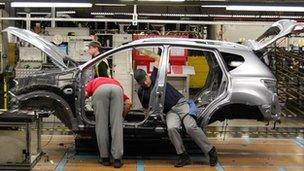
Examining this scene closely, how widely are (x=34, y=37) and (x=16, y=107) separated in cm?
110

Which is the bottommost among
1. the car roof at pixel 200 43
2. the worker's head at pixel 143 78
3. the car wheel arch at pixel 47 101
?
the car wheel arch at pixel 47 101

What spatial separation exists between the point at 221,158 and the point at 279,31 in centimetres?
222

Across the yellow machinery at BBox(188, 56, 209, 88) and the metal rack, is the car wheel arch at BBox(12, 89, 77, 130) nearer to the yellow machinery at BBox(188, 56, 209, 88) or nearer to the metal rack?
the metal rack

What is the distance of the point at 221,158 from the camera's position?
24.1ft

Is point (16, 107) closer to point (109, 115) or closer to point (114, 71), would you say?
point (109, 115)

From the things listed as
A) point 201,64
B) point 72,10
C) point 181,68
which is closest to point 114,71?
point 181,68

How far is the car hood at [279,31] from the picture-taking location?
6919mm

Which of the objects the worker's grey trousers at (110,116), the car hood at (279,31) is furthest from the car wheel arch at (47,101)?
the car hood at (279,31)

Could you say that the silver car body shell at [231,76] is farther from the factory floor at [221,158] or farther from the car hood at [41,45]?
the factory floor at [221,158]

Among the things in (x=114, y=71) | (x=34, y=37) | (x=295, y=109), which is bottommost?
(x=295, y=109)

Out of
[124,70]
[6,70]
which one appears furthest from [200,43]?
[6,70]

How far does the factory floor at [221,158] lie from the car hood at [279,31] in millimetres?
1805

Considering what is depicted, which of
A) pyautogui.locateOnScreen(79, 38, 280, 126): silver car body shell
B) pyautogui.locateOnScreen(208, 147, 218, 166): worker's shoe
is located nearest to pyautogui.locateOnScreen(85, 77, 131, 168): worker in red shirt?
pyautogui.locateOnScreen(79, 38, 280, 126): silver car body shell

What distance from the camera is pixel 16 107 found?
679 cm
